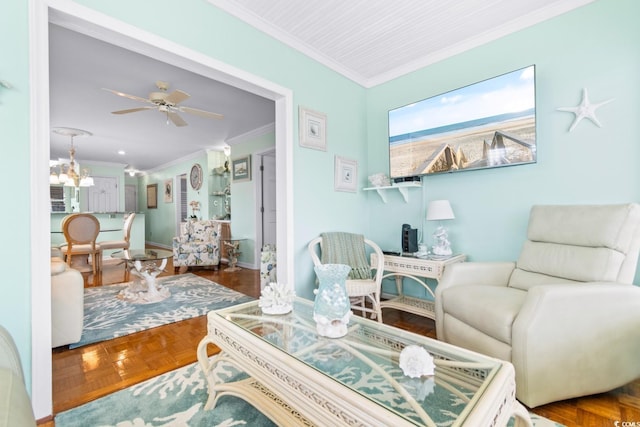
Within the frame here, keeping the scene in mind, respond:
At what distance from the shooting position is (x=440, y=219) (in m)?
2.58

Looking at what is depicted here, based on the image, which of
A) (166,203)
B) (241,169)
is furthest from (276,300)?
(166,203)

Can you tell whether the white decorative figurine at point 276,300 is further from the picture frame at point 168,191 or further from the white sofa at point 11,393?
the picture frame at point 168,191

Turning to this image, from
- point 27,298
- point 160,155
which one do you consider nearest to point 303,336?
point 27,298

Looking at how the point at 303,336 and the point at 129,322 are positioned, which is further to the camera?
the point at 129,322

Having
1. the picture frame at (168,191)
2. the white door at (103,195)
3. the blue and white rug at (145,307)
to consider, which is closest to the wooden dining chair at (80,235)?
the blue and white rug at (145,307)

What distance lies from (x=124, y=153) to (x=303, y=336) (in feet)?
23.2

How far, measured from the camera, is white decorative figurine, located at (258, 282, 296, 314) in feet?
4.98

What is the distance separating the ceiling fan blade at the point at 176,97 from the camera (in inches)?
106

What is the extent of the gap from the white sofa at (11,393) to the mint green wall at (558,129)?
9.23 ft

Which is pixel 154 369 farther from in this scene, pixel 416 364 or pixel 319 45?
pixel 319 45

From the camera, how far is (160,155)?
6.66 m

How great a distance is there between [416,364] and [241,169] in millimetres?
4800

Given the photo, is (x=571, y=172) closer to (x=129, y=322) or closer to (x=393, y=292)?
(x=393, y=292)

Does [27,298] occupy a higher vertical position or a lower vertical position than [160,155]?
lower
